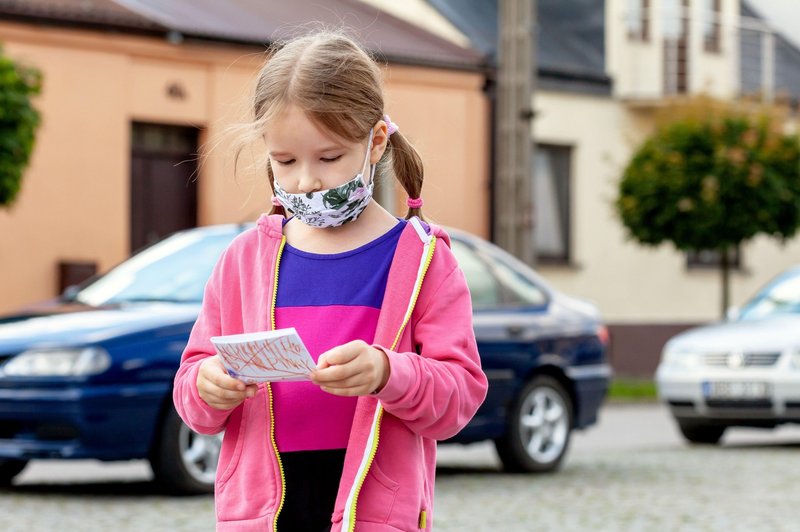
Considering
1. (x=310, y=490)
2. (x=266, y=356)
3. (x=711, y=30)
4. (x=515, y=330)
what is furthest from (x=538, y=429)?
(x=711, y=30)

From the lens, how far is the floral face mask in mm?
3061

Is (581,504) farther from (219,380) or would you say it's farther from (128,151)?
(128,151)

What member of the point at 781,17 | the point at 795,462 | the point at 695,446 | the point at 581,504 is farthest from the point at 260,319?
the point at 781,17

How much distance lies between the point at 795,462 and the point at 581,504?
332 centimetres

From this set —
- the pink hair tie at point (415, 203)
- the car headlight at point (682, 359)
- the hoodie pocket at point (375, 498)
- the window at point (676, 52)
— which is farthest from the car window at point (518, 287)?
the window at point (676, 52)

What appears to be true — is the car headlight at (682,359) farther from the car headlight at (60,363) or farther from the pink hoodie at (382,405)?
the pink hoodie at (382,405)

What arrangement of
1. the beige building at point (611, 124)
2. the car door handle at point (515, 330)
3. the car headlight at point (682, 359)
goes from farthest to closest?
the beige building at point (611, 124) → the car headlight at point (682, 359) → the car door handle at point (515, 330)

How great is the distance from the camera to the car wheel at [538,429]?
11.0 meters

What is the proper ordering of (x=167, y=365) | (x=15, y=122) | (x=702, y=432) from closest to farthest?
(x=167, y=365) < (x=702, y=432) < (x=15, y=122)

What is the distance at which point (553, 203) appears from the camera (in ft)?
87.9

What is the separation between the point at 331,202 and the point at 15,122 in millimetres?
13500

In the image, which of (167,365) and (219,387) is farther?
(167,365)

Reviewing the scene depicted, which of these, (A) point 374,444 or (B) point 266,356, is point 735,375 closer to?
(A) point 374,444

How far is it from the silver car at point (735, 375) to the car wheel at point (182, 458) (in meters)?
5.48
